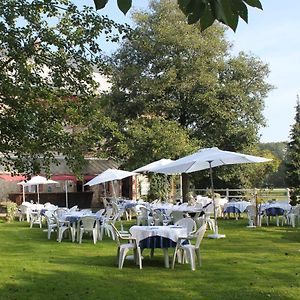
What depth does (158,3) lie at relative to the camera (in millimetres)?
32281

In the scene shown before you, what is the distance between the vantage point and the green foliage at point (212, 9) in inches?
76.6

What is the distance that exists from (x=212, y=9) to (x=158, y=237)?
9.11 meters

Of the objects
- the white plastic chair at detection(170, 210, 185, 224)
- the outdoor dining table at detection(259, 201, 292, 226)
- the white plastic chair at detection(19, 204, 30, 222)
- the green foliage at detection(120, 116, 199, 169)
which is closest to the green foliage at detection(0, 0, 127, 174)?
the white plastic chair at detection(170, 210, 185, 224)

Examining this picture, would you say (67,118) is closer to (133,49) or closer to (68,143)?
(68,143)

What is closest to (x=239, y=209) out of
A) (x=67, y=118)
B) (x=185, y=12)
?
(x=67, y=118)

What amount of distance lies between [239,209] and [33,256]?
12.4 metres

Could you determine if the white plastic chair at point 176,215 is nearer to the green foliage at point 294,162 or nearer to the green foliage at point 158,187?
the green foliage at point 158,187

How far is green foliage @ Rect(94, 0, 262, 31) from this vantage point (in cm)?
195

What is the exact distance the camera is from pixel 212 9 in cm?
201

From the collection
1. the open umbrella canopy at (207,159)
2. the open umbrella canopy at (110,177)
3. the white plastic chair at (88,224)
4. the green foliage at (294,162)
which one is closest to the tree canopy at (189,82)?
the green foliage at (294,162)

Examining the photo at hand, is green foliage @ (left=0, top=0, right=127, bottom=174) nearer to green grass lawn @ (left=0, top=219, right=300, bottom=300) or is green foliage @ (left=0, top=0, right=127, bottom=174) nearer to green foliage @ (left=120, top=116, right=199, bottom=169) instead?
green grass lawn @ (left=0, top=219, right=300, bottom=300)

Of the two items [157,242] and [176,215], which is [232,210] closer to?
[176,215]

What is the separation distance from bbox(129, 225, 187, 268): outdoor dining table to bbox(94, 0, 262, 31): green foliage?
887cm

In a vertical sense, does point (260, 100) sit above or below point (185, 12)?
above
